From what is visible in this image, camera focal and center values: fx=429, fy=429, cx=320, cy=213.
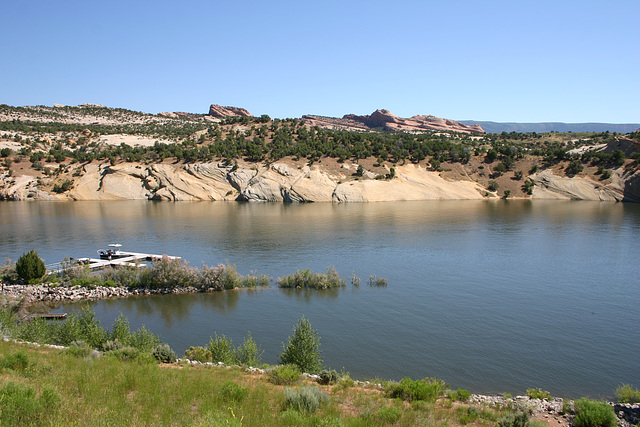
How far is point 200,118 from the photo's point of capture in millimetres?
138250

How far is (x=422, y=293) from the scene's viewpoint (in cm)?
2267

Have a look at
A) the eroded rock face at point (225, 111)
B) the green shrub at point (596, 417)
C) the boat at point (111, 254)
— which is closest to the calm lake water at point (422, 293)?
the boat at point (111, 254)

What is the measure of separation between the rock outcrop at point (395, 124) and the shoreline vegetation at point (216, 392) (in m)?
132

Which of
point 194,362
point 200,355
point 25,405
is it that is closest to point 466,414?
point 194,362

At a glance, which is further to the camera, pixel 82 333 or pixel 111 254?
pixel 111 254

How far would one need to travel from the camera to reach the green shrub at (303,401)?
355 inches

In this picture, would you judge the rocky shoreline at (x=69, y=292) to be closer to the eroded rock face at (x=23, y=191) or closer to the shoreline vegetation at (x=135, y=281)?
the shoreline vegetation at (x=135, y=281)

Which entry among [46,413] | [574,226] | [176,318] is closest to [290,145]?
[574,226]

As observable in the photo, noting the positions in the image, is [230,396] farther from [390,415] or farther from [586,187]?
[586,187]

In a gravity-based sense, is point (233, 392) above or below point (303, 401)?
above

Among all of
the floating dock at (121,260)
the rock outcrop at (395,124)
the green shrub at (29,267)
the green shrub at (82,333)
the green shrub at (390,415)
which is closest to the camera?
the green shrub at (390,415)

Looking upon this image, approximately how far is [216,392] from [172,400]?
982 mm

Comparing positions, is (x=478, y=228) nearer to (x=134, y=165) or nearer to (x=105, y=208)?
(x=105, y=208)

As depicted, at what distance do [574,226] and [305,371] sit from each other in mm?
39073
